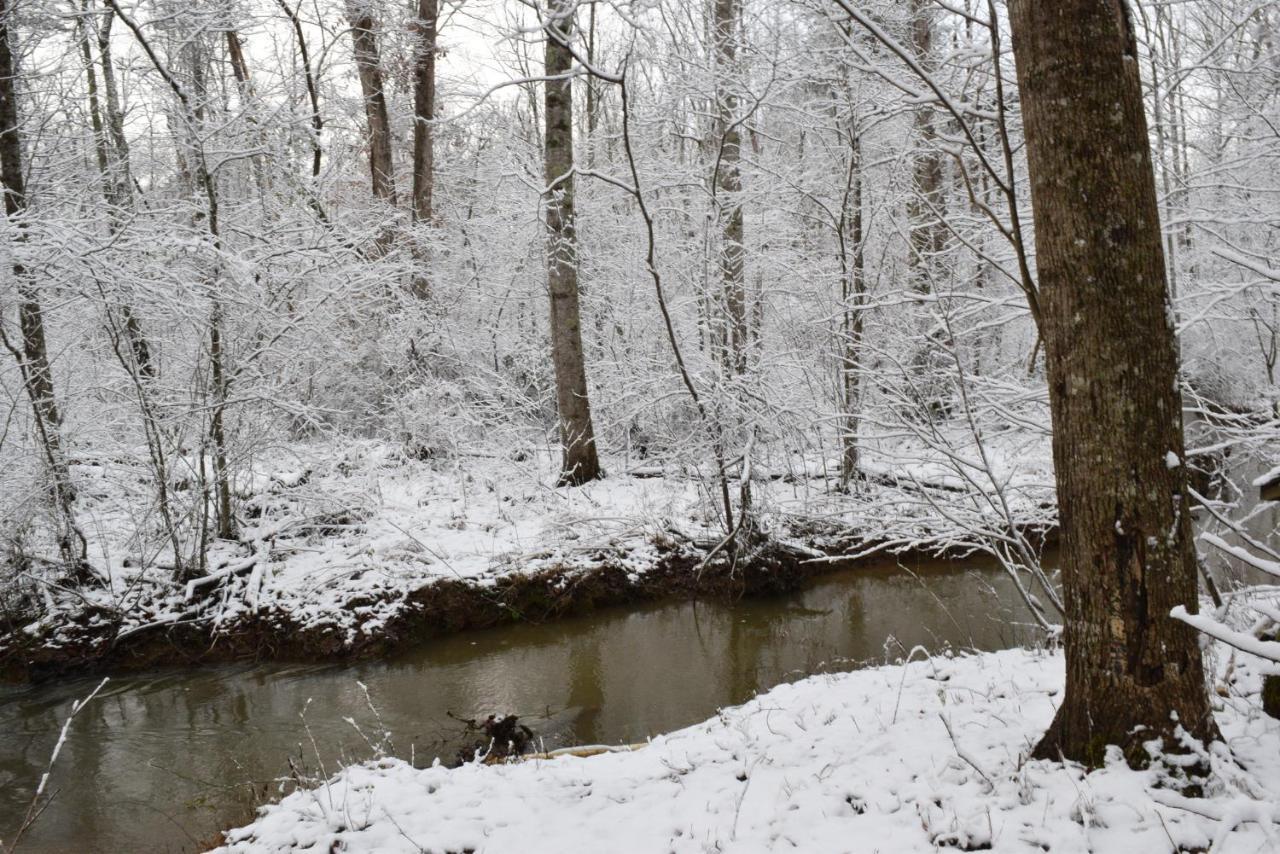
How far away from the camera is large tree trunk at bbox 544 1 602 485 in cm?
1000

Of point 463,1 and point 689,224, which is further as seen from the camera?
point 689,224

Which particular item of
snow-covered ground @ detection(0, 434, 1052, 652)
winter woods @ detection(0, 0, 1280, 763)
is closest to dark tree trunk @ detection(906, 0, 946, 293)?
winter woods @ detection(0, 0, 1280, 763)

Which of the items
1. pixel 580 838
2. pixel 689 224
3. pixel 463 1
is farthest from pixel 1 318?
pixel 689 224

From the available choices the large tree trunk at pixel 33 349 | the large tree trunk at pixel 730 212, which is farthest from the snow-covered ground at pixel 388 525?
the large tree trunk at pixel 730 212

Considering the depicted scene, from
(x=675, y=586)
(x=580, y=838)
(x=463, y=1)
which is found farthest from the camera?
(x=675, y=586)

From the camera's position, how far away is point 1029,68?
2.64 metres

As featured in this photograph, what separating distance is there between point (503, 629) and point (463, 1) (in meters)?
5.45

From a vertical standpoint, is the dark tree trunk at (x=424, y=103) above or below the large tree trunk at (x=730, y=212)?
above

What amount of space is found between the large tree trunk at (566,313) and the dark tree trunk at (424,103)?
3.18 meters

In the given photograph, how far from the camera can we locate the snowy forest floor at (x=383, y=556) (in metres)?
7.15

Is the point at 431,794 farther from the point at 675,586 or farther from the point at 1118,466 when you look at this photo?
the point at 675,586

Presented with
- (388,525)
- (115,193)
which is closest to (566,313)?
(388,525)

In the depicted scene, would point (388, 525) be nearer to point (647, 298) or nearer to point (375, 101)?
point (647, 298)

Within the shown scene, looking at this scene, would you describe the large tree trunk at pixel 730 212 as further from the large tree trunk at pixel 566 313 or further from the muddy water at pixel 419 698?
the muddy water at pixel 419 698
